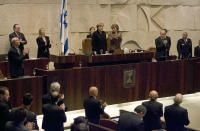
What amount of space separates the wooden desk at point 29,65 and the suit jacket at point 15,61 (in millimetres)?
1246

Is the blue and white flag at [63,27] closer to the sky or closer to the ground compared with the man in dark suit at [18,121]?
closer to the sky

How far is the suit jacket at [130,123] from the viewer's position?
257 inches

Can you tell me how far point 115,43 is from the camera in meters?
12.3

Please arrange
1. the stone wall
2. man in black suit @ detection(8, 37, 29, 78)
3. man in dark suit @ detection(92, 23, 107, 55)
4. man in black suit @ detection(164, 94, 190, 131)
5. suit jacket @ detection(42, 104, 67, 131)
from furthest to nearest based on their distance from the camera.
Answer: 1. the stone wall
2. man in dark suit @ detection(92, 23, 107, 55)
3. man in black suit @ detection(8, 37, 29, 78)
4. man in black suit @ detection(164, 94, 190, 131)
5. suit jacket @ detection(42, 104, 67, 131)

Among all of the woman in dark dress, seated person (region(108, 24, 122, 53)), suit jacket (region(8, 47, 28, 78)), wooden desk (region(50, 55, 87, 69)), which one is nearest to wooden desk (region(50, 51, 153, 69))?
wooden desk (region(50, 55, 87, 69))

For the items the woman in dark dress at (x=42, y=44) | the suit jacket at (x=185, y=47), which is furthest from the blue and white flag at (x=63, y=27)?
the suit jacket at (x=185, y=47)

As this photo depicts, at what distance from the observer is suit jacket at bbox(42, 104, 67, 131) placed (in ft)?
23.4

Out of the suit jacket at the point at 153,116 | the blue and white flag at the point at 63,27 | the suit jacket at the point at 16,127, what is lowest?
the suit jacket at the point at 153,116

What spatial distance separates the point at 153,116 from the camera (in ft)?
25.7

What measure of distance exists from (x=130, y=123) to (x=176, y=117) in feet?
4.58

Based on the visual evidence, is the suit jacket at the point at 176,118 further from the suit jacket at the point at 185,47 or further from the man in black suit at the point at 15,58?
the suit jacket at the point at 185,47

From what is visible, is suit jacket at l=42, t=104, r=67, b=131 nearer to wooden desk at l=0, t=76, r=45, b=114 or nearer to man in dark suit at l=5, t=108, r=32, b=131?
man in dark suit at l=5, t=108, r=32, b=131

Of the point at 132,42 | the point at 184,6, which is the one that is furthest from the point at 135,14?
the point at 184,6

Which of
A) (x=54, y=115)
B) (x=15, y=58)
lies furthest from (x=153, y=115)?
(x=15, y=58)
